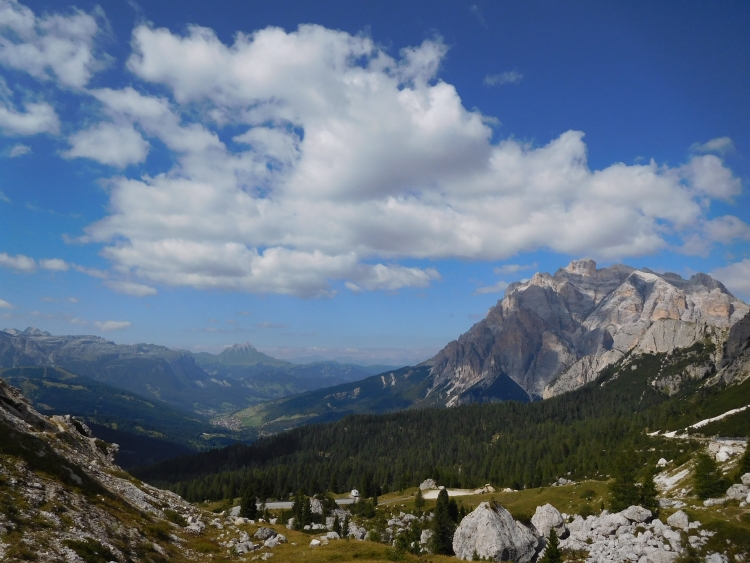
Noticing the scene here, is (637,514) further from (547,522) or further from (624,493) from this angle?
(624,493)

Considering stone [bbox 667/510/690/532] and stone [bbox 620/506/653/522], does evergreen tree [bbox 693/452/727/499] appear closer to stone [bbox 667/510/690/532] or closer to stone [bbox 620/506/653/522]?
stone [bbox 667/510/690/532]

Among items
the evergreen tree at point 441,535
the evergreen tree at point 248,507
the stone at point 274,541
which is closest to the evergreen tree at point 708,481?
the evergreen tree at point 441,535

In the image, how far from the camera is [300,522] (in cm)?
8950

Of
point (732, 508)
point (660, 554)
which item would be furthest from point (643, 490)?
point (660, 554)

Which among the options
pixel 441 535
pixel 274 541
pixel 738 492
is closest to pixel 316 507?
pixel 441 535

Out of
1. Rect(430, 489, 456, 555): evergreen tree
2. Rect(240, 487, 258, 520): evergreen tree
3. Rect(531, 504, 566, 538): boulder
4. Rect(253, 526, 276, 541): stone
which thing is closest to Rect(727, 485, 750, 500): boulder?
Rect(531, 504, 566, 538): boulder

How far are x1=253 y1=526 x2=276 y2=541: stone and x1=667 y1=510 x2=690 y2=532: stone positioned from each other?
56793 millimetres

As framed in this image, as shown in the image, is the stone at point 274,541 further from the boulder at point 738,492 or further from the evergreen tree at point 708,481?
the evergreen tree at point 708,481

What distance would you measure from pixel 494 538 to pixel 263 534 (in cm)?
3582

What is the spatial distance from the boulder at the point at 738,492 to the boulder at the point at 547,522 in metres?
26.2

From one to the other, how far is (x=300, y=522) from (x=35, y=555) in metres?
69.4

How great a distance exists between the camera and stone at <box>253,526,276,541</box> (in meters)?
54.4

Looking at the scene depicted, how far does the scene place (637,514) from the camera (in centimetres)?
6644

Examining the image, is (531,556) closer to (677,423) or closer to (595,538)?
(595,538)
